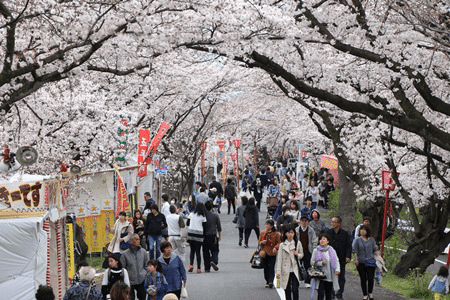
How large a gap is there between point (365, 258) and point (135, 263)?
14.2 ft

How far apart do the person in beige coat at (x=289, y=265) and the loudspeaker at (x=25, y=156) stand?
14.4 feet

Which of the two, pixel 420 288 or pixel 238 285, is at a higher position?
pixel 238 285

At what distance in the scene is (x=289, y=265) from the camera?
1296 cm

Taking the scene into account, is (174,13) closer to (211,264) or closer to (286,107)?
(211,264)

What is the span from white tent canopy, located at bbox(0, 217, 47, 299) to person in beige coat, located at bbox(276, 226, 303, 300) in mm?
4071

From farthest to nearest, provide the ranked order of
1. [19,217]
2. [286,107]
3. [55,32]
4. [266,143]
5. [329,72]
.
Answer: [266,143], [286,107], [329,72], [19,217], [55,32]

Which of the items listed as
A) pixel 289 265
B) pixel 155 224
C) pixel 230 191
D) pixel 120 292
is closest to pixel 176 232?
pixel 155 224

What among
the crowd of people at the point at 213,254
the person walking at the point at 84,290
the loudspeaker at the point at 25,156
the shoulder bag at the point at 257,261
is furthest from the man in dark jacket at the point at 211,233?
the person walking at the point at 84,290

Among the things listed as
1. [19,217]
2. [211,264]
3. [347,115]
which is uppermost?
[347,115]

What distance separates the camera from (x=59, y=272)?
13.1 m

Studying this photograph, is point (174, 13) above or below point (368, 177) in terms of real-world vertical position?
above

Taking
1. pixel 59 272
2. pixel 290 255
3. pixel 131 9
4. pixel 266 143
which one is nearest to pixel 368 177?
pixel 290 255

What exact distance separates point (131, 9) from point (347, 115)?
34.7ft

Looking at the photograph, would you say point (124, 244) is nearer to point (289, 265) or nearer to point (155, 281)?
point (289, 265)
